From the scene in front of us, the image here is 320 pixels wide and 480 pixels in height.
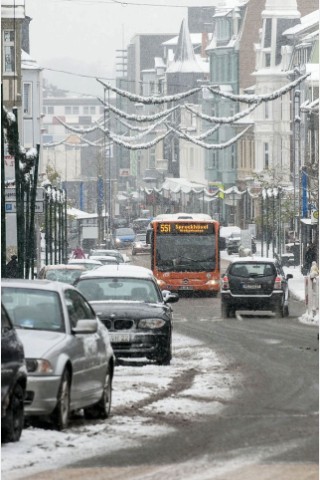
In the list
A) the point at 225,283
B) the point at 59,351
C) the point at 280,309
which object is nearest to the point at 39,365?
the point at 59,351

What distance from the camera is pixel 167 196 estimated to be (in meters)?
167

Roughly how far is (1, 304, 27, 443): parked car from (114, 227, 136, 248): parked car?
330 ft

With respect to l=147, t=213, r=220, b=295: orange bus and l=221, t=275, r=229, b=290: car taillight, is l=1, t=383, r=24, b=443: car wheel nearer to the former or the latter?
l=221, t=275, r=229, b=290: car taillight

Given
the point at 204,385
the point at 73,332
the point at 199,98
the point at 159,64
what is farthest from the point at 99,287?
the point at 159,64

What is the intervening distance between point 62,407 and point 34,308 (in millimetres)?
1447

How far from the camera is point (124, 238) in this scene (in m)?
116

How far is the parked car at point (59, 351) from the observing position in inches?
580

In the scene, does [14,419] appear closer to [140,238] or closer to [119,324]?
[119,324]

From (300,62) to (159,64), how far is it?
88503 millimetres

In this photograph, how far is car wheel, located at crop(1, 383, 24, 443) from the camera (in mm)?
13562

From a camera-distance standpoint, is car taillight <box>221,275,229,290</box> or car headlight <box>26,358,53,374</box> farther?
car taillight <box>221,275,229,290</box>

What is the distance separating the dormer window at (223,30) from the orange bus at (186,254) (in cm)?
8248

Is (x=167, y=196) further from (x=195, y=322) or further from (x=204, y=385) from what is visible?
(x=204, y=385)

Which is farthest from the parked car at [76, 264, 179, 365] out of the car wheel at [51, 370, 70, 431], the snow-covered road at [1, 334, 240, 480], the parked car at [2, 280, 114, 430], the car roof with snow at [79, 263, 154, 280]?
the car wheel at [51, 370, 70, 431]
